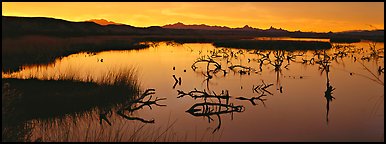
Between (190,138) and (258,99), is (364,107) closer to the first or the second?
(258,99)

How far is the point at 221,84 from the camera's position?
17453 mm

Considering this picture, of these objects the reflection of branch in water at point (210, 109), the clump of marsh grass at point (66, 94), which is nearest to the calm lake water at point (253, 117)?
the reflection of branch in water at point (210, 109)

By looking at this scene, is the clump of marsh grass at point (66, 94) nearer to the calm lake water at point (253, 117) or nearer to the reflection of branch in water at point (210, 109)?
the calm lake water at point (253, 117)

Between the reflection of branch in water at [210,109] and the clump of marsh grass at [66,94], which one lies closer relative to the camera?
the clump of marsh grass at [66,94]

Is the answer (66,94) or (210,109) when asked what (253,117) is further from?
(66,94)

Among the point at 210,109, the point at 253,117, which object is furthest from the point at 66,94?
the point at 253,117

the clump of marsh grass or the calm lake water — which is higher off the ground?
the clump of marsh grass

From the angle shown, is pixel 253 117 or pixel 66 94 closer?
pixel 253 117

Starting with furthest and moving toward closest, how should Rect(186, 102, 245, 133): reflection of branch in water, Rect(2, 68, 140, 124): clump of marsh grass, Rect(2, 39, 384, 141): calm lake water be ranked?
Rect(186, 102, 245, 133): reflection of branch in water
Rect(2, 68, 140, 124): clump of marsh grass
Rect(2, 39, 384, 141): calm lake water

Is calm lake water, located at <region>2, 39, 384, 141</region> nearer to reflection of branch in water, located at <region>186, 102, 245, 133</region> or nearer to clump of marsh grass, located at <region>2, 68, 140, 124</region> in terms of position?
reflection of branch in water, located at <region>186, 102, 245, 133</region>

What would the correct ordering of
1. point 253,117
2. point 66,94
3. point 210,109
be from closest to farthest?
point 253,117 < point 210,109 < point 66,94

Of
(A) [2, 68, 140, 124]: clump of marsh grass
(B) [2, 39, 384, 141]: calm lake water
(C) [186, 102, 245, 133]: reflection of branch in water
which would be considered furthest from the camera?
(C) [186, 102, 245, 133]: reflection of branch in water

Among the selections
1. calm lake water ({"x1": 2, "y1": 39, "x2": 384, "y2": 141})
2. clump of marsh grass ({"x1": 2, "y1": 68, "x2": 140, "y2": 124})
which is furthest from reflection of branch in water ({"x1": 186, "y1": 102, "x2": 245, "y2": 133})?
clump of marsh grass ({"x1": 2, "y1": 68, "x2": 140, "y2": 124})

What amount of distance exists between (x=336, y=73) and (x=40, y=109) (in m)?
15.5
